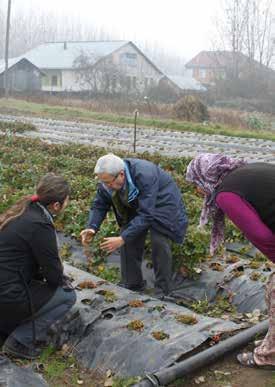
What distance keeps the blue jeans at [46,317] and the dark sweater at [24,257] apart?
106 millimetres

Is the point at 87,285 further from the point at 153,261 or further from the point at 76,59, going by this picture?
the point at 76,59

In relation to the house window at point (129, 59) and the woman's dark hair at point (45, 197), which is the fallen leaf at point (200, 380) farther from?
the house window at point (129, 59)

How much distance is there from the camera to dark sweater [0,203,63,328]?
374 cm

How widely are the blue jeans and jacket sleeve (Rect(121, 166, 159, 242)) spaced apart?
0.72 metres

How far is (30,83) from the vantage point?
49.5m

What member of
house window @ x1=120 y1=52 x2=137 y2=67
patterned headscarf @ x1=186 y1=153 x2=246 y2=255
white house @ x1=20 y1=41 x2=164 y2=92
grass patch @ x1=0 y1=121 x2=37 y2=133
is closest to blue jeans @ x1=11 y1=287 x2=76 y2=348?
patterned headscarf @ x1=186 y1=153 x2=246 y2=255

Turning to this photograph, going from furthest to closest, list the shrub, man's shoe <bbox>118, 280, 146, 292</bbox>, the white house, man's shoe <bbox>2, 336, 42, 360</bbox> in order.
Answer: the white house, the shrub, man's shoe <bbox>118, 280, 146, 292</bbox>, man's shoe <bbox>2, 336, 42, 360</bbox>

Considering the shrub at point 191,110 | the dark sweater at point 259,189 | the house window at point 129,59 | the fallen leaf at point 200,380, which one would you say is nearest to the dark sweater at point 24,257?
the fallen leaf at point 200,380

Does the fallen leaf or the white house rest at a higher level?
the white house

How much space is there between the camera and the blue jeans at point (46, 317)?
402 cm

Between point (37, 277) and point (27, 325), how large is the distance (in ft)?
1.14

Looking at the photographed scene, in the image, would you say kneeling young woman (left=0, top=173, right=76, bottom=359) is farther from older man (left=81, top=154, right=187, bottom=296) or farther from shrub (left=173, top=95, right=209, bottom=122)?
shrub (left=173, top=95, right=209, bottom=122)

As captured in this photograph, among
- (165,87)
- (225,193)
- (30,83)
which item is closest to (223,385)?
(225,193)

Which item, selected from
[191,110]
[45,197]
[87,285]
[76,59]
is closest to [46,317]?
[87,285]
